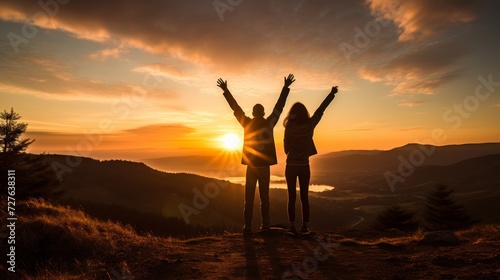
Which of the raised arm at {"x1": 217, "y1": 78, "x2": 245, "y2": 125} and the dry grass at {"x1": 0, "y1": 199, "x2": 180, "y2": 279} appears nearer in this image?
the dry grass at {"x1": 0, "y1": 199, "x2": 180, "y2": 279}

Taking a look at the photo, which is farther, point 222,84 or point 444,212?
point 444,212

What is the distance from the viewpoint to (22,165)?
115 ft

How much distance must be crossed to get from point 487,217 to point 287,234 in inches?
6031

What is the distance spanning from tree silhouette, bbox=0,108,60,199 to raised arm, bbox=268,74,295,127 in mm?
31733

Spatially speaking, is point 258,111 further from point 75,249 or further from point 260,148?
point 75,249

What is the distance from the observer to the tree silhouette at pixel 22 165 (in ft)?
98.2

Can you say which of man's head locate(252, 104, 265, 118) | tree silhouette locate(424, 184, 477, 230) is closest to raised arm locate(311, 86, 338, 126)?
man's head locate(252, 104, 265, 118)

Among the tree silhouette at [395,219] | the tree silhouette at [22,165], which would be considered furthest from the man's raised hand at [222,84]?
the tree silhouette at [395,219]

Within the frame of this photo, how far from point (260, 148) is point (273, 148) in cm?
38

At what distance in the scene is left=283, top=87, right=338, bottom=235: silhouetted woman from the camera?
7.75 meters

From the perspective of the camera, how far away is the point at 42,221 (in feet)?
21.9

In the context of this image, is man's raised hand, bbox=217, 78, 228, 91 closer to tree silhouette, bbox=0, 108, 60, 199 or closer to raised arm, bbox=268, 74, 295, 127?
raised arm, bbox=268, 74, 295, 127

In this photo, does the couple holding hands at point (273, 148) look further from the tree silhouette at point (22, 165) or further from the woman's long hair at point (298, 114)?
the tree silhouette at point (22, 165)

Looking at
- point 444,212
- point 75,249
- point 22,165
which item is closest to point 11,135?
point 22,165
